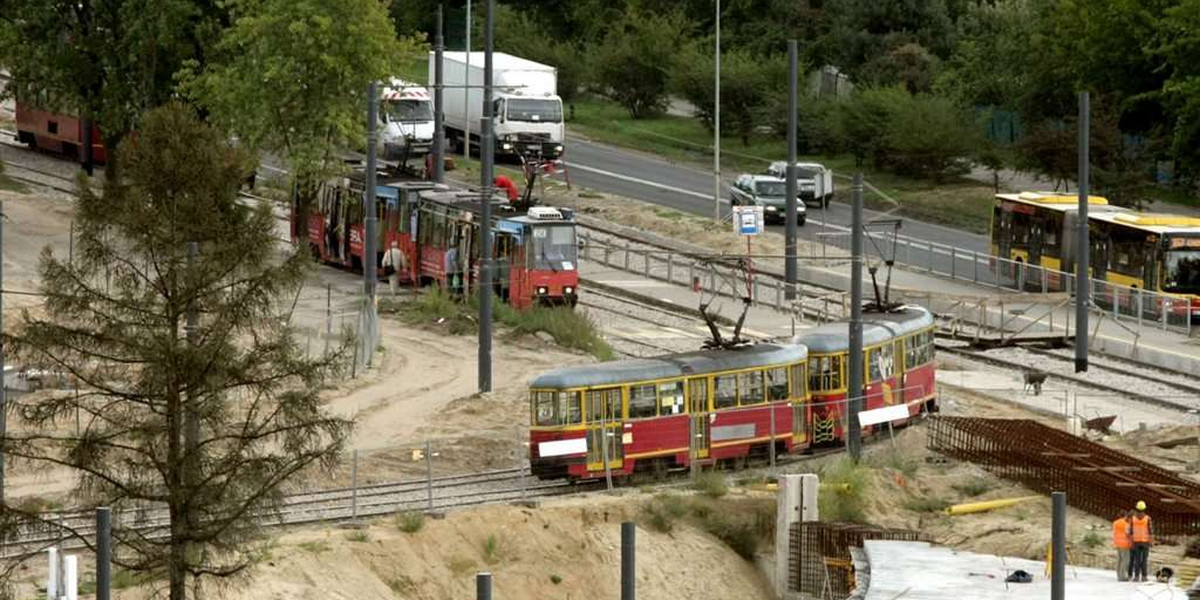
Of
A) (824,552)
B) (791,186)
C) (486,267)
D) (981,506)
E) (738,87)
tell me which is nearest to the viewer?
(824,552)

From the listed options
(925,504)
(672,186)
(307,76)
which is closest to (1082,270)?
(925,504)

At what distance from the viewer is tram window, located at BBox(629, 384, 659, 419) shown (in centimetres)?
4666

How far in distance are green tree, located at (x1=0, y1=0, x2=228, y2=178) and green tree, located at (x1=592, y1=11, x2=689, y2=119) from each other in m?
29.7

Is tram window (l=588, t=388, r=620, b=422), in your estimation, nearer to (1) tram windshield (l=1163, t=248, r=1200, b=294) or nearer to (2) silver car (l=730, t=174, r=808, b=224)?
(1) tram windshield (l=1163, t=248, r=1200, b=294)

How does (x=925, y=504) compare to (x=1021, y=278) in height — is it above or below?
below

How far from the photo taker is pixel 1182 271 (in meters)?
68.9

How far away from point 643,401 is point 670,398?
0.67 meters

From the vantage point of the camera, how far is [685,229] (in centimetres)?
7944

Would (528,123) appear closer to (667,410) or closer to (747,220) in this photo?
(747,220)

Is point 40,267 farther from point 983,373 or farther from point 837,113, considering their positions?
point 837,113

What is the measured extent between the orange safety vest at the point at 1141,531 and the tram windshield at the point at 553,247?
2622cm

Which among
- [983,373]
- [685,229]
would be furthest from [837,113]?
[983,373]

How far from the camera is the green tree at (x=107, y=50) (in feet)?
250

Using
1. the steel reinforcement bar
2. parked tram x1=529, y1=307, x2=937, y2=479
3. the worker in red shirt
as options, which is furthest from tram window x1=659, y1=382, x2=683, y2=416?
the worker in red shirt
